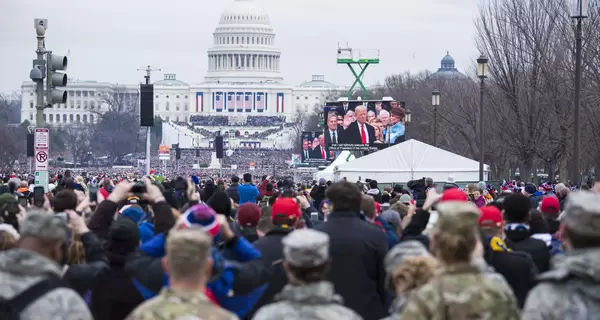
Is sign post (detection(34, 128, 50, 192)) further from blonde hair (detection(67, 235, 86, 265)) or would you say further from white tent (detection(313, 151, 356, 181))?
white tent (detection(313, 151, 356, 181))

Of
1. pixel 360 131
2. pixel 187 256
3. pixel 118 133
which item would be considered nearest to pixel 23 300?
pixel 187 256

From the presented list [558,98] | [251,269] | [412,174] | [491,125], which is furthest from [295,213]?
[491,125]

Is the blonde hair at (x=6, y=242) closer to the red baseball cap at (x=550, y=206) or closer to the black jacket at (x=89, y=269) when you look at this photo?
the black jacket at (x=89, y=269)

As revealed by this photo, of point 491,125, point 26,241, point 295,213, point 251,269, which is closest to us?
point 26,241

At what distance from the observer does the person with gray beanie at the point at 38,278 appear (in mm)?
5734

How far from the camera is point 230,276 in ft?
23.3

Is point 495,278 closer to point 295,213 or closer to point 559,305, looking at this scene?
point 559,305

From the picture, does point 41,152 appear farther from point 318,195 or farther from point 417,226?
point 417,226

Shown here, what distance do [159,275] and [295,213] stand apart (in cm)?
156

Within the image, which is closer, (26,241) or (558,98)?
(26,241)

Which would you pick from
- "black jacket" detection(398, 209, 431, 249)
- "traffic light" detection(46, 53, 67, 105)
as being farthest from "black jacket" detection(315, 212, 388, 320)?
"traffic light" detection(46, 53, 67, 105)

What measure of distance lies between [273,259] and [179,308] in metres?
3.05

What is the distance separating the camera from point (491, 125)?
46.8 metres

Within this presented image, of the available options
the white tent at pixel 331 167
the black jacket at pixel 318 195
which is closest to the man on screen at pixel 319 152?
the white tent at pixel 331 167
